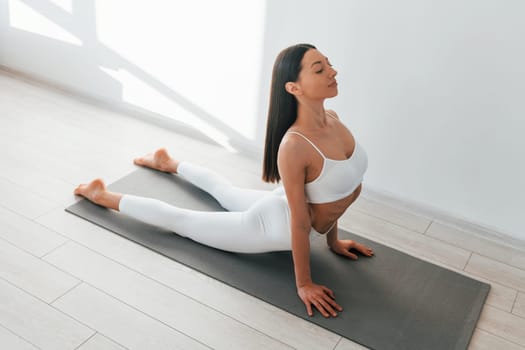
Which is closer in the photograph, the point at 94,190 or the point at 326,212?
the point at 326,212

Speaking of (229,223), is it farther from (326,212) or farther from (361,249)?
(361,249)

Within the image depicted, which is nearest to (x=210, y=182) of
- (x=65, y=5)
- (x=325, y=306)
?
(x=325, y=306)

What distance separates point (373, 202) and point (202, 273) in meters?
0.97

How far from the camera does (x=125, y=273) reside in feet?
6.73

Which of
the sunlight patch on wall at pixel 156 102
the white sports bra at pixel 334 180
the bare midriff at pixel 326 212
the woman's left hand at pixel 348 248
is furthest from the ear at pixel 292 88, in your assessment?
the sunlight patch on wall at pixel 156 102

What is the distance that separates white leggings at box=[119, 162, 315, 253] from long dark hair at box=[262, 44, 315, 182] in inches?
5.0

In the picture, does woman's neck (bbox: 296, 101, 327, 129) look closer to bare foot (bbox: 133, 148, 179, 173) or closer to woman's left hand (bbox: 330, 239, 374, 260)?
woman's left hand (bbox: 330, 239, 374, 260)

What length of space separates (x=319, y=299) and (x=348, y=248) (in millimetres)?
374

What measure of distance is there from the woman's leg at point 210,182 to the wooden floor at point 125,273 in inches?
5.9

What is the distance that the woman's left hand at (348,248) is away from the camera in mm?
2228

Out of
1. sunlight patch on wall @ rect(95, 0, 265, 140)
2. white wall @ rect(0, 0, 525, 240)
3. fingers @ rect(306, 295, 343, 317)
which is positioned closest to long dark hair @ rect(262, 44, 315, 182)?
fingers @ rect(306, 295, 343, 317)

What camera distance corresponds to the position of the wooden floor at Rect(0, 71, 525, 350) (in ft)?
5.89

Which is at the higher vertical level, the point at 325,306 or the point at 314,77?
the point at 314,77

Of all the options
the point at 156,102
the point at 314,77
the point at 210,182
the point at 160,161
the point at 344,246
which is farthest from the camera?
the point at 156,102
